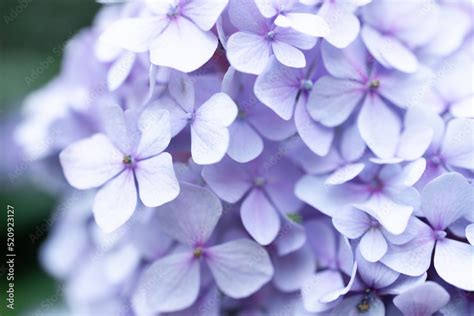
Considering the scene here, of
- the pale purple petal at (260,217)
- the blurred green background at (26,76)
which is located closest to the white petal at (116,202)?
→ the pale purple petal at (260,217)

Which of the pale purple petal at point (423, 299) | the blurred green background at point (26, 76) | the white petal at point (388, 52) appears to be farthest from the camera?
the blurred green background at point (26, 76)

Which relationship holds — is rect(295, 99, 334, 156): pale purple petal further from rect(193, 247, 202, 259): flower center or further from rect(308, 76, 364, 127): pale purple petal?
rect(193, 247, 202, 259): flower center

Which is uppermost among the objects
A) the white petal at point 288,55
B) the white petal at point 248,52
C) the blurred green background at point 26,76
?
the white petal at point 248,52

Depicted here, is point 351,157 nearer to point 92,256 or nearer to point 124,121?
point 124,121

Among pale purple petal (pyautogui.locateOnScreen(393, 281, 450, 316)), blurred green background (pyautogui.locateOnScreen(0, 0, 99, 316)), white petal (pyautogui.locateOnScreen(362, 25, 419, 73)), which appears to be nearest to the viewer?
pale purple petal (pyautogui.locateOnScreen(393, 281, 450, 316))

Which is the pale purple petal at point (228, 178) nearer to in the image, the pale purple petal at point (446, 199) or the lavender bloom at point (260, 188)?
the lavender bloom at point (260, 188)

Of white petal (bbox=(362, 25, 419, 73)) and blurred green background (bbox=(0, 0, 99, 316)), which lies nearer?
white petal (bbox=(362, 25, 419, 73))

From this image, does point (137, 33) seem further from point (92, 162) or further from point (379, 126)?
point (379, 126)

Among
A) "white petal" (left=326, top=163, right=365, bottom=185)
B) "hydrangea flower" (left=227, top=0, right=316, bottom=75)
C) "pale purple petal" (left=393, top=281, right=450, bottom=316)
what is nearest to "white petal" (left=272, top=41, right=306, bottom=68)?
"hydrangea flower" (left=227, top=0, right=316, bottom=75)
